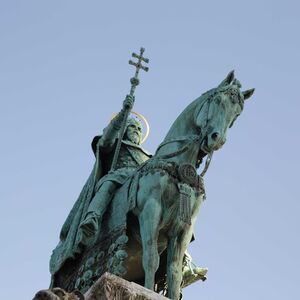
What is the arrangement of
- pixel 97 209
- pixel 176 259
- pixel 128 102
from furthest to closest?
pixel 128 102, pixel 97 209, pixel 176 259

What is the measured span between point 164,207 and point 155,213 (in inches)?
9.2

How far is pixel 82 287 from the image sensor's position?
41.2ft

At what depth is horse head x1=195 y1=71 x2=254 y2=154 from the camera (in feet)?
41.4

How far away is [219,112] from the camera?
12.8m

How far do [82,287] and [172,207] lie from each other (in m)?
1.64

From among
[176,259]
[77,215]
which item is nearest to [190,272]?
[176,259]

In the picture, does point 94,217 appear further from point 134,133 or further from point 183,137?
point 134,133

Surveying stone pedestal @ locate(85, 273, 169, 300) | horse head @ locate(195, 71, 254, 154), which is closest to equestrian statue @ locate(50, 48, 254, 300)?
horse head @ locate(195, 71, 254, 154)

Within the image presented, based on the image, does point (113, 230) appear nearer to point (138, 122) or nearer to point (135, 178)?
point (135, 178)

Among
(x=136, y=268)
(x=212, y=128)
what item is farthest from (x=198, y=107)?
(x=136, y=268)

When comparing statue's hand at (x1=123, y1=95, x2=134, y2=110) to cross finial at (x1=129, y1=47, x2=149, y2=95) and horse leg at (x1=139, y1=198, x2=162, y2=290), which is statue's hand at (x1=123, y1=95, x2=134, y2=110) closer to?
cross finial at (x1=129, y1=47, x2=149, y2=95)

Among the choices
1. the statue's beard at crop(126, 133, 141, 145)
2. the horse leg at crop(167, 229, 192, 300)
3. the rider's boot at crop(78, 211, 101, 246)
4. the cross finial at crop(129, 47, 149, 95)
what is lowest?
the horse leg at crop(167, 229, 192, 300)

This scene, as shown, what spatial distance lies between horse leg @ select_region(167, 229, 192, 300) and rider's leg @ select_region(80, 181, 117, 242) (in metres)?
1.23

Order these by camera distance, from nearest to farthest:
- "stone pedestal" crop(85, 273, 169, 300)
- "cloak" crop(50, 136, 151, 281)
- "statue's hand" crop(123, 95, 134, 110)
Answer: "stone pedestal" crop(85, 273, 169, 300), "cloak" crop(50, 136, 151, 281), "statue's hand" crop(123, 95, 134, 110)
